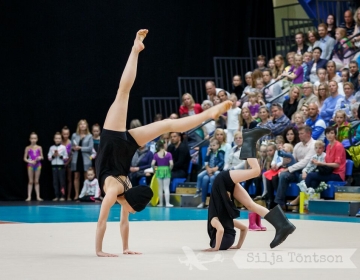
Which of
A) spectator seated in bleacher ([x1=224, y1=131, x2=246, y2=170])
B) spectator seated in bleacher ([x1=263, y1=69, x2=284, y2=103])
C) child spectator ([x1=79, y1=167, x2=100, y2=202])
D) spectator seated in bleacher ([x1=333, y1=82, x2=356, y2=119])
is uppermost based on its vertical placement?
spectator seated in bleacher ([x1=263, y1=69, x2=284, y2=103])

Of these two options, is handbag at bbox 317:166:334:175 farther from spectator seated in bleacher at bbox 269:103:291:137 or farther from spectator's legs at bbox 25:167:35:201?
spectator's legs at bbox 25:167:35:201

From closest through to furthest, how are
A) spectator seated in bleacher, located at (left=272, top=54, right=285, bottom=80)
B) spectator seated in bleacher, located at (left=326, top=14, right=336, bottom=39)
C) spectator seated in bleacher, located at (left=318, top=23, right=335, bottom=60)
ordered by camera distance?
1. spectator seated in bleacher, located at (left=318, top=23, right=335, bottom=60)
2. spectator seated in bleacher, located at (left=326, top=14, right=336, bottom=39)
3. spectator seated in bleacher, located at (left=272, top=54, right=285, bottom=80)

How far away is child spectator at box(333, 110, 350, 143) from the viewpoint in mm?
10547

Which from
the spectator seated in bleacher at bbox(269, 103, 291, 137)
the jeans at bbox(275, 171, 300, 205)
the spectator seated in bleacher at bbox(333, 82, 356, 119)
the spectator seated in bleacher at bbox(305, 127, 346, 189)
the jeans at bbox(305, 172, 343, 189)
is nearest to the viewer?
the spectator seated in bleacher at bbox(305, 127, 346, 189)

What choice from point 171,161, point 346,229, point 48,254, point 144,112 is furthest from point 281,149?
point 48,254

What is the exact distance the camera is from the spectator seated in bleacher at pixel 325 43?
12961mm

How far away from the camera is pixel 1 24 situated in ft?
49.8

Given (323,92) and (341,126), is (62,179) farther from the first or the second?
(341,126)

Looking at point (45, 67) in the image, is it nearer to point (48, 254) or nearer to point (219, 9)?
point (219, 9)

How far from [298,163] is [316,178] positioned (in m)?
0.36

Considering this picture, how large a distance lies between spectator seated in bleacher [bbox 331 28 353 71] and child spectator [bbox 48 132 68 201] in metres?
5.94

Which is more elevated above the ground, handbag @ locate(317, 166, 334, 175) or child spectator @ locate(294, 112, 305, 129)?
child spectator @ locate(294, 112, 305, 129)

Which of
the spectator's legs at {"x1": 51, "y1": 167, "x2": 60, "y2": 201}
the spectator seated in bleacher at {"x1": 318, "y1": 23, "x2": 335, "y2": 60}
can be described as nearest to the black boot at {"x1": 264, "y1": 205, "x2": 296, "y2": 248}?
the spectator seated in bleacher at {"x1": 318, "y1": 23, "x2": 335, "y2": 60}

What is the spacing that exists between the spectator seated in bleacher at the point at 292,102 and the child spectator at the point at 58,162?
5.19 meters
